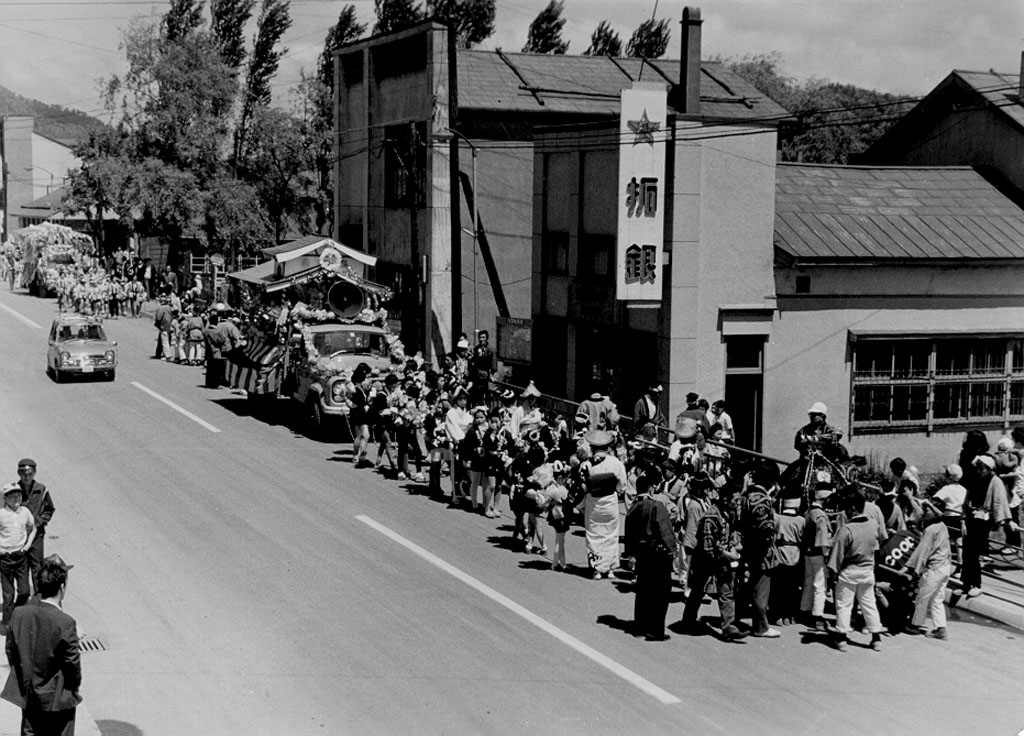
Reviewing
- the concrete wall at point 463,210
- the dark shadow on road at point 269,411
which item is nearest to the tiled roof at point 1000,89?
the concrete wall at point 463,210

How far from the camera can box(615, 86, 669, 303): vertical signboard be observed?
75.7ft

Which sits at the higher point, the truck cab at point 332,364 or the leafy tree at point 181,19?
the leafy tree at point 181,19

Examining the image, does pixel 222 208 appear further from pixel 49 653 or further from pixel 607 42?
pixel 49 653

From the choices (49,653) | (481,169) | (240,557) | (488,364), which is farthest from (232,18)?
(49,653)

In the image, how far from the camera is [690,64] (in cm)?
2381

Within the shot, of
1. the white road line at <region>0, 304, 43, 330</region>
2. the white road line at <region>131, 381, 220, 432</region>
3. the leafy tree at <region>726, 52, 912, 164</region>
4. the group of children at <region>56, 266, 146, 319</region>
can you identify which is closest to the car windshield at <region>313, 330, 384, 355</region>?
the white road line at <region>131, 381, 220, 432</region>

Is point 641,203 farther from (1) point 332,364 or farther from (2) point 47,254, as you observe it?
(2) point 47,254

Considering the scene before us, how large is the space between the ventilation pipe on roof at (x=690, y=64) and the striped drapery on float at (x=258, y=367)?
9.96m

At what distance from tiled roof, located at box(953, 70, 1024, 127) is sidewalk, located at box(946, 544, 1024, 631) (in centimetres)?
1388

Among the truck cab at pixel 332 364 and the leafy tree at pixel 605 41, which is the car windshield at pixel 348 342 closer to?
the truck cab at pixel 332 364

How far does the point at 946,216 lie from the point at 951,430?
4.61m

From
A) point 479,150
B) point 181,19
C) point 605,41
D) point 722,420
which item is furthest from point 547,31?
point 722,420

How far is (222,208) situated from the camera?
164 ft

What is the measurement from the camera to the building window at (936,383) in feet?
80.3
